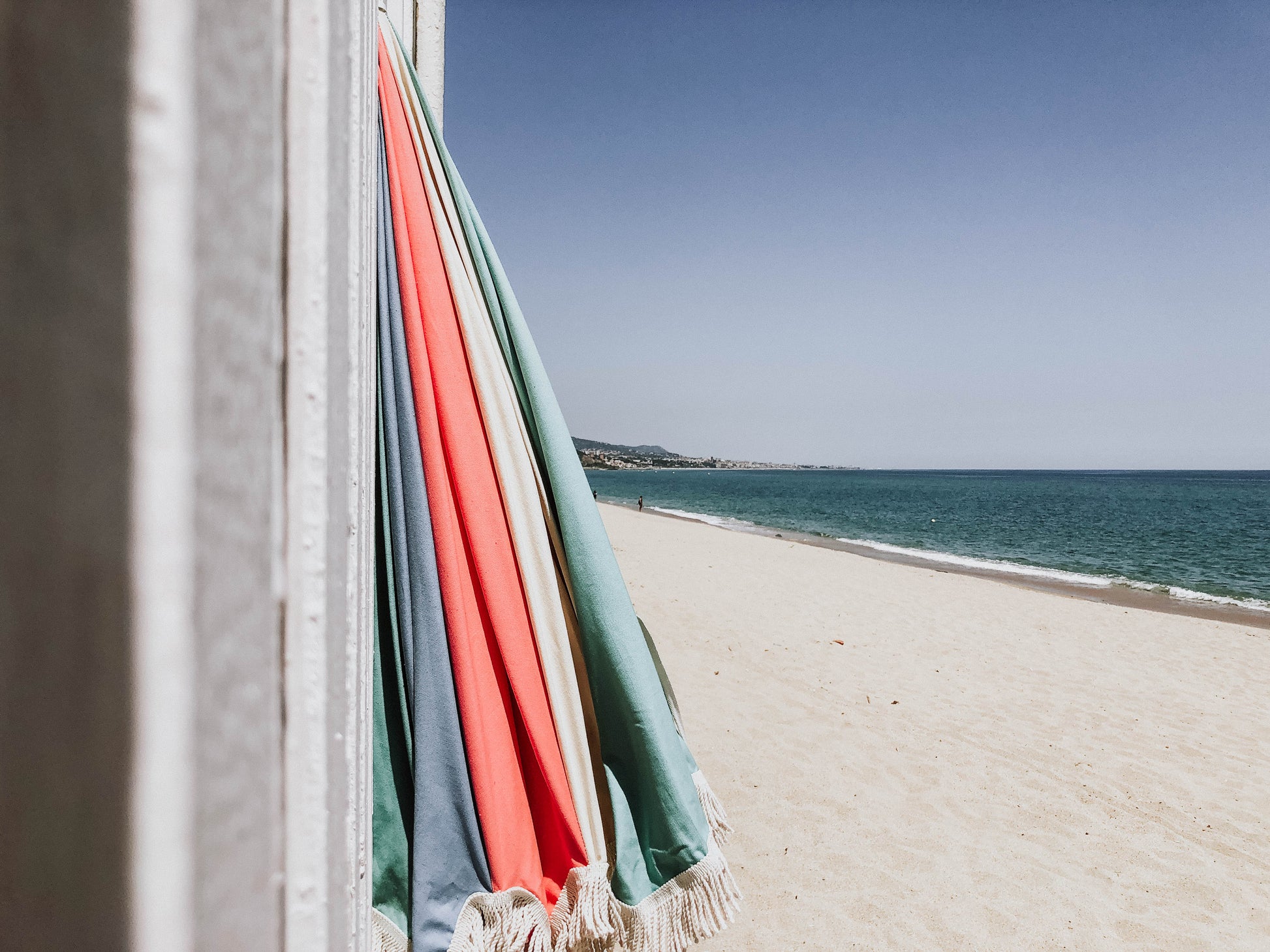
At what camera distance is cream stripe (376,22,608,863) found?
1.30 m

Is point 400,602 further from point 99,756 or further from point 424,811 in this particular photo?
point 99,756

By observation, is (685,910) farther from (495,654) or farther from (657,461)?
(657,461)

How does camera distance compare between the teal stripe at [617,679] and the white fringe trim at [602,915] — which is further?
the teal stripe at [617,679]

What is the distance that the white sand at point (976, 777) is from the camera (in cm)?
229

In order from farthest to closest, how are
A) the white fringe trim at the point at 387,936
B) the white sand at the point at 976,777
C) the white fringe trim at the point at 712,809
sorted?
the white sand at the point at 976,777
the white fringe trim at the point at 712,809
the white fringe trim at the point at 387,936

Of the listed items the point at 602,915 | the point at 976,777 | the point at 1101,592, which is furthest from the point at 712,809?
the point at 1101,592

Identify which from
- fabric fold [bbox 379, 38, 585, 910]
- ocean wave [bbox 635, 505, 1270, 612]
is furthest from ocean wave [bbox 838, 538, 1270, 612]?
fabric fold [bbox 379, 38, 585, 910]

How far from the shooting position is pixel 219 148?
0.27 meters

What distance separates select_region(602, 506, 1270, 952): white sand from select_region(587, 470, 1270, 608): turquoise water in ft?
25.2

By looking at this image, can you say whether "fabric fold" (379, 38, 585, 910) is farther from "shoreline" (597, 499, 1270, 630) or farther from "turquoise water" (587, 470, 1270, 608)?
"turquoise water" (587, 470, 1270, 608)

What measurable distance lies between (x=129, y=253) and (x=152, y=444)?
8cm

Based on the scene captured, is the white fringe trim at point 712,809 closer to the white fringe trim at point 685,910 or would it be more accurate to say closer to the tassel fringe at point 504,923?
the white fringe trim at point 685,910

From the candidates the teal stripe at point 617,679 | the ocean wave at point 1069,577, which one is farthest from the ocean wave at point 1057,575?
the teal stripe at point 617,679

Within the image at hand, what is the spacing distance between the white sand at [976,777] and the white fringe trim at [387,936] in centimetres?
131
